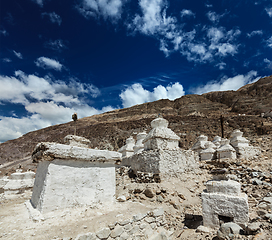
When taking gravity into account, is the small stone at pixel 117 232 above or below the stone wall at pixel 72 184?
below

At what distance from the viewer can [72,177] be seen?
3.03 meters

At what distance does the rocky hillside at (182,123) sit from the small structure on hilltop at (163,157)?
14.0 metres

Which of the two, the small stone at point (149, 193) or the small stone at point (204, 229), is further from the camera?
the small stone at point (149, 193)

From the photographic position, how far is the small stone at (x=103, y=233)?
7.40ft

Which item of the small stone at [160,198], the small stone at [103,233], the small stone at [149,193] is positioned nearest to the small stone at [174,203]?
the small stone at [160,198]

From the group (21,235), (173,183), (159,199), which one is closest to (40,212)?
(21,235)

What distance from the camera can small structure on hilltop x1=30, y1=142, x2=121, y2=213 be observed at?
280 centimetres

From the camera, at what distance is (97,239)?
223 centimetres

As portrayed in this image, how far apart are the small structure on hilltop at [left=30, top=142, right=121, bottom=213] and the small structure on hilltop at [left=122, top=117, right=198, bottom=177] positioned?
7.88 feet

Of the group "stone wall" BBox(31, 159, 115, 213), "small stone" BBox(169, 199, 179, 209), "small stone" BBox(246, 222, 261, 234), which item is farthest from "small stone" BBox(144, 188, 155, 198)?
"small stone" BBox(246, 222, 261, 234)

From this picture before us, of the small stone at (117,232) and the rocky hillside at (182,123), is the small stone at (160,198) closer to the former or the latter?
the small stone at (117,232)

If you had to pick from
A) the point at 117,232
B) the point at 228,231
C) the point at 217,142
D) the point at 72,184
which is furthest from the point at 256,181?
the point at 217,142

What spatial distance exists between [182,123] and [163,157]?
28224 millimetres

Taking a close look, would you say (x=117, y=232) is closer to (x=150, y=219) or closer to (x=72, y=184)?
(x=150, y=219)
